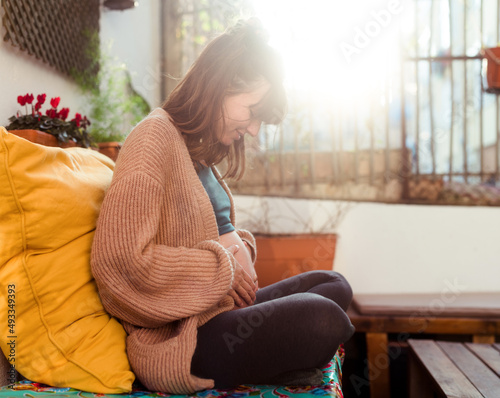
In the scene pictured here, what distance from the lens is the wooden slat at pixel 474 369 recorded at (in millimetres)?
1537

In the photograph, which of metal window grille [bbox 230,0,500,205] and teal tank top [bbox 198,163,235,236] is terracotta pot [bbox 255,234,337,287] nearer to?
metal window grille [bbox 230,0,500,205]

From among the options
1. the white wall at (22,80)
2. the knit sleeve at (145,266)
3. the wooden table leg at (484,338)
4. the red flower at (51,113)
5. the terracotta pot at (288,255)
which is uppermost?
the white wall at (22,80)

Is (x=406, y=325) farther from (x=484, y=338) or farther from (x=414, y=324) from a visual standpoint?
(x=484, y=338)

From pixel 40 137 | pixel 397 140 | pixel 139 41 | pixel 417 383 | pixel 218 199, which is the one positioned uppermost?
pixel 139 41

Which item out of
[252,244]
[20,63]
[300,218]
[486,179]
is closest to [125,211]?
[252,244]

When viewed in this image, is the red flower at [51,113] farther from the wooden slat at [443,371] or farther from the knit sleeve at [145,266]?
the wooden slat at [443,371]

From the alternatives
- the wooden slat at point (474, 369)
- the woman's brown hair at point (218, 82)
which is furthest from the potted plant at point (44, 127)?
the wooden slat at point (474, 369)

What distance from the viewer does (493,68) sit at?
306 centimetres

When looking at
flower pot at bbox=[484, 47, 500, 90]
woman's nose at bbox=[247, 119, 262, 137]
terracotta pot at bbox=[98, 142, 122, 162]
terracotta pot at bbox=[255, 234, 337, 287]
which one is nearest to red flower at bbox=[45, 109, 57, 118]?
terracotta pot at bbox=[98, 142, 122, 162]

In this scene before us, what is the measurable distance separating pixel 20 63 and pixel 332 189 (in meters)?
2.27

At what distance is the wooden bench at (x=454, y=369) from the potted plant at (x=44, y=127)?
4.96 ft

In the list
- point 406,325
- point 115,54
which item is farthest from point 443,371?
point 115,54

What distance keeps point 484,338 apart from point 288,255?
43.4 inches

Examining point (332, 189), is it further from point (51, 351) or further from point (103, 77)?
point (51, 351)
